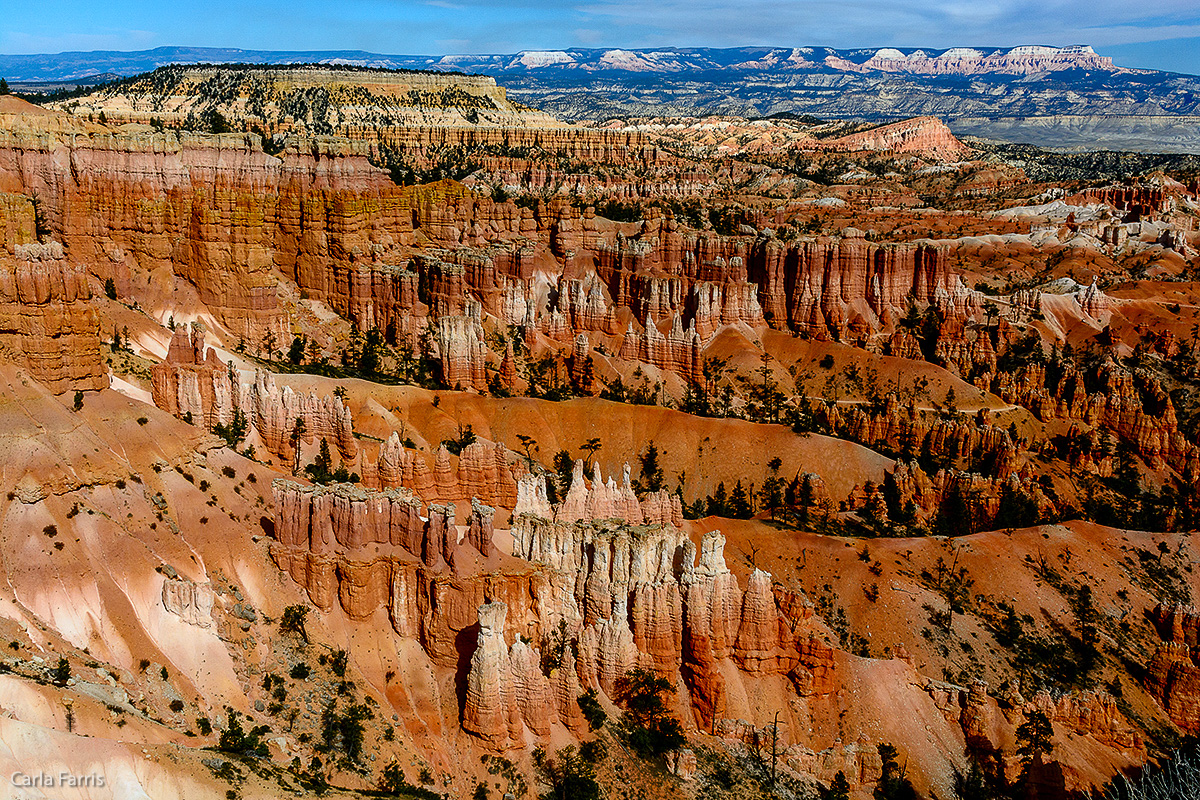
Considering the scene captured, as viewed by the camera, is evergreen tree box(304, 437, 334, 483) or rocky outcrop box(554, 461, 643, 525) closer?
rocky outcrop box(554, 461, 643, 525)

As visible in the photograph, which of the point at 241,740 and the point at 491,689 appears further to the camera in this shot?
the point at 491,689

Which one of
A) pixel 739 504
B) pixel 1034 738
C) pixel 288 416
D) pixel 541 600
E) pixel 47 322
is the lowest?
pixel 1034 738

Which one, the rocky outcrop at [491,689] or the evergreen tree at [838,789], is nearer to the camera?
the rocky outcrop at [491,689]

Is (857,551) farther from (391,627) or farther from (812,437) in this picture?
(391,627)

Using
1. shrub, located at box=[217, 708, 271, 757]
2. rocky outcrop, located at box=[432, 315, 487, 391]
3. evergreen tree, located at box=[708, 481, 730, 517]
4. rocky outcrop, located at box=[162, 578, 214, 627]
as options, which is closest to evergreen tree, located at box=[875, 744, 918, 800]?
shrub, located at box=[217, 708, 271, 757]

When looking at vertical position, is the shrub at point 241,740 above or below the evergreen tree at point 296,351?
below

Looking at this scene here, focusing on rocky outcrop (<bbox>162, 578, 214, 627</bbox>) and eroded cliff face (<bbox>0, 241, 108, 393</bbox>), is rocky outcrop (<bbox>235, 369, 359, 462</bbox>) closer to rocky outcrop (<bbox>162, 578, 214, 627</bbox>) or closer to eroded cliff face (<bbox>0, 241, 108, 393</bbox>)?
eroded cliff face (<bbox>0, 241, 108, 393</bbox>)

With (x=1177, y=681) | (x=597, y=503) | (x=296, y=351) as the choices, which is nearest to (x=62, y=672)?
(x=597, y=503)

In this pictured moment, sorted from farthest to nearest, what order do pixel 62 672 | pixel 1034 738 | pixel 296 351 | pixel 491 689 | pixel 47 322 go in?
pixel 296 351 < pixel 1034 738 < pixel 47 322 < pixel 491 689 < pixel 62 672

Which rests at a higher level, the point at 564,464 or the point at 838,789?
the point at 564,464

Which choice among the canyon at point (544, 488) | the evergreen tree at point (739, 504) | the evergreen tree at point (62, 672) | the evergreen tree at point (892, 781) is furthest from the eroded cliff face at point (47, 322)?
the evergreen tree at point (739, 504)

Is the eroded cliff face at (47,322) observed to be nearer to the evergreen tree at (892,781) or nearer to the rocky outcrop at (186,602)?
the rocky outcrop at (186,602)

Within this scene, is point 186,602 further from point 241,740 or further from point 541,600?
point 541,600
